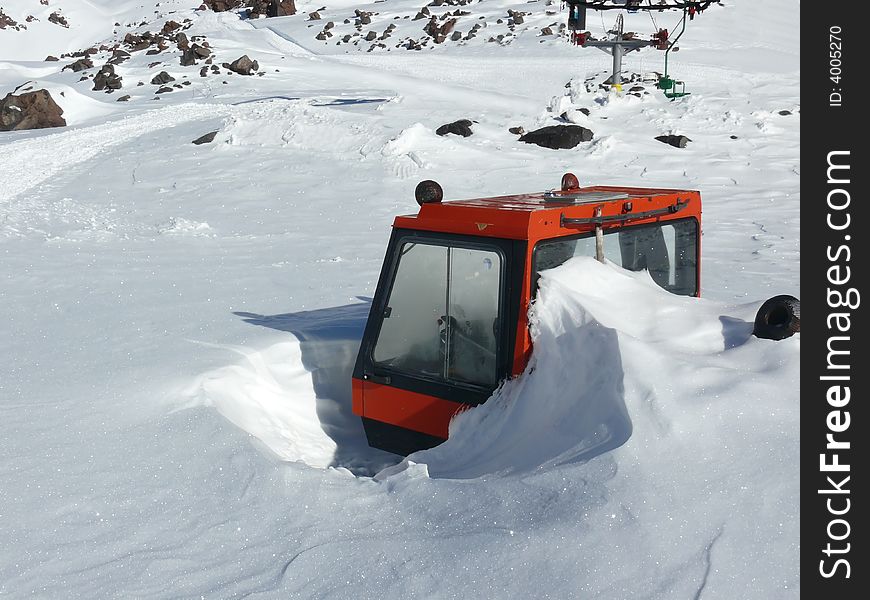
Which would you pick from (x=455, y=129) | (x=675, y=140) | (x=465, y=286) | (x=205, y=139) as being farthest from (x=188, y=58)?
(x=465, y=286)

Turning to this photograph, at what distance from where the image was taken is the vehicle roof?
402cm

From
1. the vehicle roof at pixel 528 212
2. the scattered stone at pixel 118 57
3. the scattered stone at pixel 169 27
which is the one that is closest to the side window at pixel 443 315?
the vehicle roof at pixel 528 212

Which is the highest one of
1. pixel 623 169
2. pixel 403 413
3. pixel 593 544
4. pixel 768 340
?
pixel 768 340

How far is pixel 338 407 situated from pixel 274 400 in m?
0.40

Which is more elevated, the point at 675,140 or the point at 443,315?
the point at 443,315

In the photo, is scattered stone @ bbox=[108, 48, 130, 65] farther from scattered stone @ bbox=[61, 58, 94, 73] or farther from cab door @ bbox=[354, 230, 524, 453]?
cab door @ bbox=[354, 230, 524, 453]

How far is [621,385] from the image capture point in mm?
3463

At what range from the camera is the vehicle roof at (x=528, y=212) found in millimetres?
4023

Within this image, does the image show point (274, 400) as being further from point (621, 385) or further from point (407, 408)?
point (621, 385)

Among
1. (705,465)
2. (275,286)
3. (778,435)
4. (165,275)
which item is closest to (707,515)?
(705,465)

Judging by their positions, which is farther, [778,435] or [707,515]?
[778,435]

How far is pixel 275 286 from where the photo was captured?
27.3 feet
